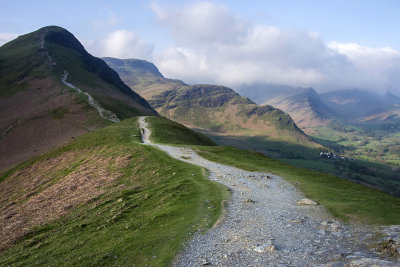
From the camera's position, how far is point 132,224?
23.8m

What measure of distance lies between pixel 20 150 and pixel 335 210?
123m

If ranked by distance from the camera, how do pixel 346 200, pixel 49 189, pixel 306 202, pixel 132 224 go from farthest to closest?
pixel 49 189 → pixel 346 200 → pixel 306 202 → pixel 132 224

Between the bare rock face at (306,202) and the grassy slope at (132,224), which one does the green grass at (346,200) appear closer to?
the bare rock face at (306,202)

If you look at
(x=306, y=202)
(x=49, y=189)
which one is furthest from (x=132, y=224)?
(x=49, y=189)

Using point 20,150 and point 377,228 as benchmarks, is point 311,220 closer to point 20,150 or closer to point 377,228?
point 377,228

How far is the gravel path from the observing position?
16.0 m

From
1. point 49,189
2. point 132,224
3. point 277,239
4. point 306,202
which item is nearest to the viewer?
point 277,239

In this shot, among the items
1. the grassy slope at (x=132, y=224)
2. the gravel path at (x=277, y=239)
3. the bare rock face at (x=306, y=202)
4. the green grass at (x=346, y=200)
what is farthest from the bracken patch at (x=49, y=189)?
the bare rock face at (x=306, y=202)

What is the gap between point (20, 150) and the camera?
11075 cm

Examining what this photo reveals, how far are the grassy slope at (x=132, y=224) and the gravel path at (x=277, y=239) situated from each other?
1.90m

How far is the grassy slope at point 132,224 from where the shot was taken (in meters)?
18.6

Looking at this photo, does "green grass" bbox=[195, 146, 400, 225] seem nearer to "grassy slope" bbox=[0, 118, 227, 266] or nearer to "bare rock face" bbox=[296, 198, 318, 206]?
"bare rock face" bbox=[296, 198, 318, 206]

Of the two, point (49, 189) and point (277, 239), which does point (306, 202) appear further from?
point (49, 189)

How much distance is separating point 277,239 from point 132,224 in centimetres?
1265
